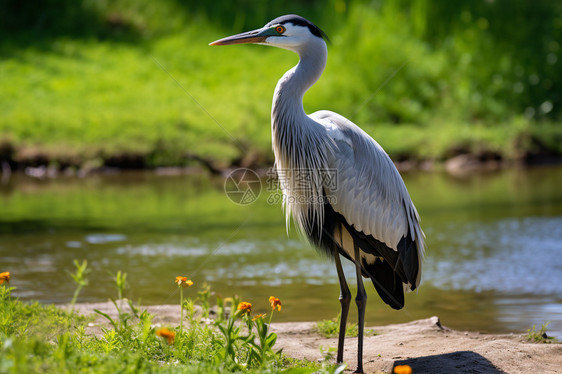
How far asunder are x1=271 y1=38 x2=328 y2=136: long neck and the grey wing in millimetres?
239

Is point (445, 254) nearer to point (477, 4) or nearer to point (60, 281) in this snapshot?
point (60, 281)

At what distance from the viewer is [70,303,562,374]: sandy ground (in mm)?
4391

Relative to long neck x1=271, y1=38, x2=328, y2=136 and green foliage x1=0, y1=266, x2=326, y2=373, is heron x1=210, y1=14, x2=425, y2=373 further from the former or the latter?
green foliage x1=0, y1=266, x2=326, y2=373

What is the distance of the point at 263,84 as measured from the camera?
18984mm

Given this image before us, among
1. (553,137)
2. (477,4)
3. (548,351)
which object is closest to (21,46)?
(477,4)

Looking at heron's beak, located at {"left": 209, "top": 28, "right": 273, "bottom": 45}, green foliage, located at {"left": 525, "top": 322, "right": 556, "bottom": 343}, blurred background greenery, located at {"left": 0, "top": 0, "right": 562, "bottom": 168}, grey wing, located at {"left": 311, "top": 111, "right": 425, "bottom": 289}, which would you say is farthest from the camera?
blurred background greenery, located at {"left": 0, "top": 0, "right": 562, "bottom": 168}

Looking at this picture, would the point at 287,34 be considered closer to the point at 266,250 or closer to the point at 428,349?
the point at 428,349

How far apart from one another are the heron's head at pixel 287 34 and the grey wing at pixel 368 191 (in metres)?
0.54

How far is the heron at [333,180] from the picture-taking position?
4762 mm

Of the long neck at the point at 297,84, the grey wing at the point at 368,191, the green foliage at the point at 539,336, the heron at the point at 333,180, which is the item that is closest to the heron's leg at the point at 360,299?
the heron at the point at 333,180

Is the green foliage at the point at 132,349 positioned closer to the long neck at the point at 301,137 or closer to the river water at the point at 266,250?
the long neck at the point at 301,137

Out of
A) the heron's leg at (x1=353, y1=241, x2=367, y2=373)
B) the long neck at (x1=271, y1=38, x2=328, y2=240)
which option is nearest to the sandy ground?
the heron's leg at (x1=353, y1=241, x2=367, y2=373)

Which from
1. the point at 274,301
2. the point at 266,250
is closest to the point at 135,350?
the point at 274,301

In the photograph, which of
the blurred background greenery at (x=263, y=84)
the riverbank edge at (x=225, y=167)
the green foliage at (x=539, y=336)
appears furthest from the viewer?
the blurred background greenery at (x=263, y=84)
